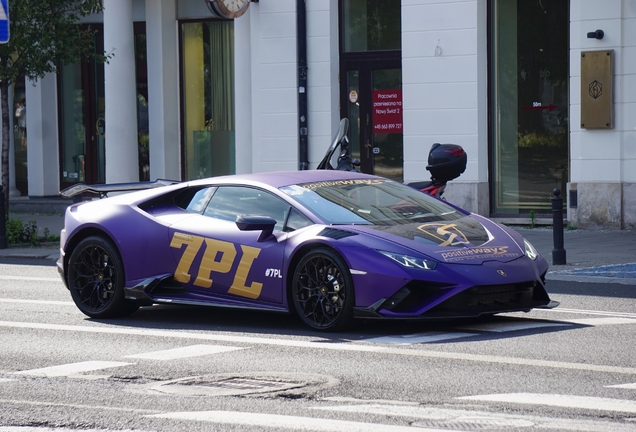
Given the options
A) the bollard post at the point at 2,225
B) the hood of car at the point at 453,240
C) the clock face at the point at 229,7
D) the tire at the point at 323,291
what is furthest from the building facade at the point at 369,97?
the tire at the point at 323,291

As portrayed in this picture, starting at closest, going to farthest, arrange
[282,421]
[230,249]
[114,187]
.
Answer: [282,421] → [230,249] → [114,187]

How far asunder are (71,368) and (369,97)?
13523 mm

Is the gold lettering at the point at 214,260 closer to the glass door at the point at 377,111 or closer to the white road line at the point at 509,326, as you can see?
the white road line at the point at 509,326

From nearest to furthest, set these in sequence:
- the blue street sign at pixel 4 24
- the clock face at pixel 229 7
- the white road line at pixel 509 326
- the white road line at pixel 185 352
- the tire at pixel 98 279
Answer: the white road line at pixel 185 352
the white road line at pixel 509 326
the tire at pixel 98 279
the blue street sign at pixel 4 24
the clock face at pixel 229 7

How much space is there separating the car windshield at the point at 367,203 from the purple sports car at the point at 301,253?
0.5 inches

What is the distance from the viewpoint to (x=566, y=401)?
609 cm

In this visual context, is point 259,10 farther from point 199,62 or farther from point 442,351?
point 442,351

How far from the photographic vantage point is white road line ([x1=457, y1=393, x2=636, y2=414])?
5945 millimetres

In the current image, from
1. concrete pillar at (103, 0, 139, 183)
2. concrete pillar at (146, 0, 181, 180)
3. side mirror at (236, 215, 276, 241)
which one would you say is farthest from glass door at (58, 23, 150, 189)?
side mirror at (236, 215, 276, 241)

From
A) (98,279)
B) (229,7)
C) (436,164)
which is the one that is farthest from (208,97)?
(98,279)

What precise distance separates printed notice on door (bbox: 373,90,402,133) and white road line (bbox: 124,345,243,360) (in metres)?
12.4

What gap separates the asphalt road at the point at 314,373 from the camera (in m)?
5.86

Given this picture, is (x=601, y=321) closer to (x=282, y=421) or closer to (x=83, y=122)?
(x=282, y=421)

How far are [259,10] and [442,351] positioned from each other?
1387 cm
